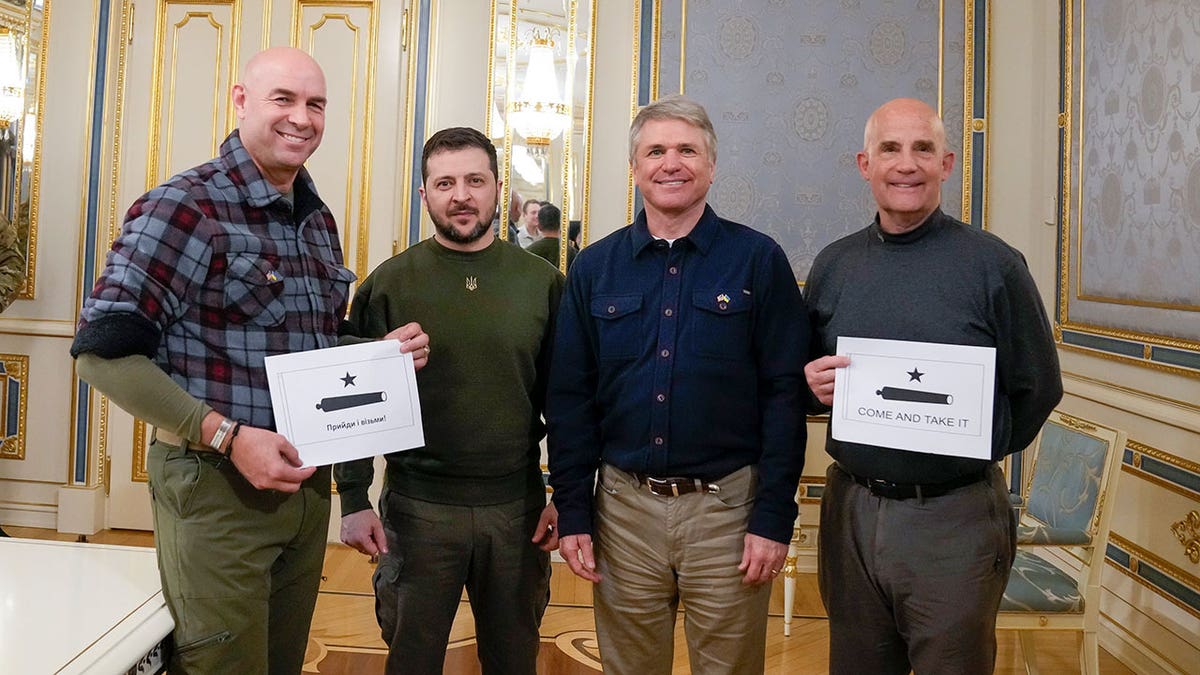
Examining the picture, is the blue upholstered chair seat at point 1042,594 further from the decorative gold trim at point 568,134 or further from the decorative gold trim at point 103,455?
the decorative gold trim at point 103,455

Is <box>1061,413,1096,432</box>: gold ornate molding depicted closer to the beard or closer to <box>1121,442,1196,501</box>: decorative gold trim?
<box>1121,442,1196,501</box>: decorative gold trim

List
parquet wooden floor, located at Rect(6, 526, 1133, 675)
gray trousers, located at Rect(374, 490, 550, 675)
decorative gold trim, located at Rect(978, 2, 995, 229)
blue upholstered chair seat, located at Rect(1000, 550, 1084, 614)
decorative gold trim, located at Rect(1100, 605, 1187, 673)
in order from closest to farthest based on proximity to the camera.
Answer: gray trousers, located at Rect(374, 490, 550, 675), blue upholstered chair seat, located at Rect(1000, 550, 1084, 614), decorative gold trim, located at Rect(1100, 605, 1187, 673), parquet wooden floor, located at Rect(6, 526, 1133, 675), decorative gold trim, located at Rect(978, 2, 995, 229)

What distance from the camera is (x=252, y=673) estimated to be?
4.69 feet

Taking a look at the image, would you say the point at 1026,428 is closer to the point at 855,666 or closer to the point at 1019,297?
the point at 1019,297

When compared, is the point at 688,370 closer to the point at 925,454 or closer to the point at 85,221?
the point at 925,454

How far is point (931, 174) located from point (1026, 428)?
50 centimetres

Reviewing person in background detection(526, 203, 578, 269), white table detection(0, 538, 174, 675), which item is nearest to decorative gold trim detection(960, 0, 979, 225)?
person in background detection(526, 203, 578, 269)

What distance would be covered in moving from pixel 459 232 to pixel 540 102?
6.57 feet

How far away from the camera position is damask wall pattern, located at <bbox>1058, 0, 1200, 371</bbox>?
2.61 meters

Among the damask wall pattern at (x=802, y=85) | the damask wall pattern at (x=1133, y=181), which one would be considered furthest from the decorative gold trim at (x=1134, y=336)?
the damask wall pattern at (x=802, y=85)

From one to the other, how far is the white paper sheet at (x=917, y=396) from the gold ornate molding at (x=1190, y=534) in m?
1.42

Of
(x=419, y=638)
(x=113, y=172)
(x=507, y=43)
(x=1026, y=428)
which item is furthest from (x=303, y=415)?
(x=113, y=172)

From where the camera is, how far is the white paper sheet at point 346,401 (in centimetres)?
144

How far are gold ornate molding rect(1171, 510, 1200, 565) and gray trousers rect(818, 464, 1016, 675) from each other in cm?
117
